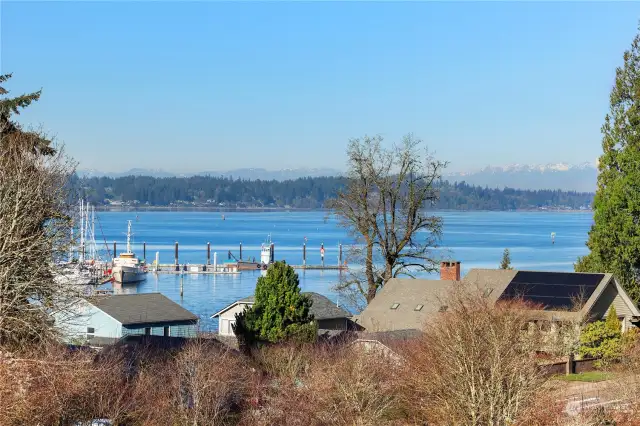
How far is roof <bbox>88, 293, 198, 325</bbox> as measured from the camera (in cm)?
4797

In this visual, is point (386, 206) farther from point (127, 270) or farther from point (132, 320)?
point (127, 270)

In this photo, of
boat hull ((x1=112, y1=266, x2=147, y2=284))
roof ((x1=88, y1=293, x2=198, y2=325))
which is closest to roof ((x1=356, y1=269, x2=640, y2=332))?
roof ((x1=88, y1=293, x2=198, y2=325))

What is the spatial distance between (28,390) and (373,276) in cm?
3298

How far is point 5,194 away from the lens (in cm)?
2577

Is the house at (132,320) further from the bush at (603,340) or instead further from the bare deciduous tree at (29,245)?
the bare deciduous tree at (29,245)

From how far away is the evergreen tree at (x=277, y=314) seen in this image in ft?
120

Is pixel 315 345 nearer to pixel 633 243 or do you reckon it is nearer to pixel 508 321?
pixel 508 321

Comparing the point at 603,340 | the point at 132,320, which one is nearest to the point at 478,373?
the point at 603,340

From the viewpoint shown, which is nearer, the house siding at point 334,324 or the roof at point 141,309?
the roof at point 141,309

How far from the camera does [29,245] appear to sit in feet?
85.8

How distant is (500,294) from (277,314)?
1425cm

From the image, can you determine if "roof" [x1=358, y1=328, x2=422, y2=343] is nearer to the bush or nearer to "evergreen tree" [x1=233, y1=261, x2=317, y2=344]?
"evergreen tree" [x1=233, y1=261, x2=317, y2=344]

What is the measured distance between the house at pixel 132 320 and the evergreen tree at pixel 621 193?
20.2 metres

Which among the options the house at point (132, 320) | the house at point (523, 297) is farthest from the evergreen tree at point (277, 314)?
the house at point (132, 320)
